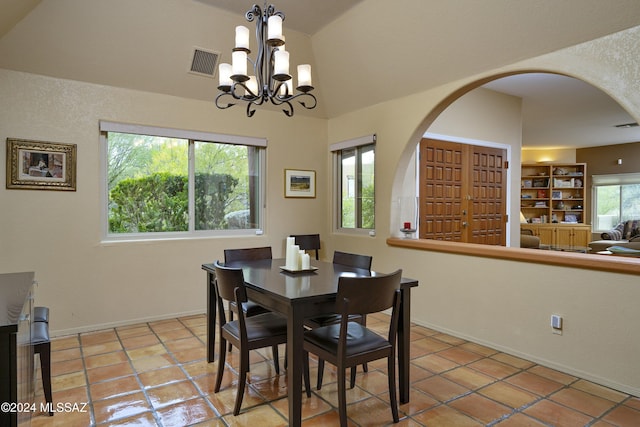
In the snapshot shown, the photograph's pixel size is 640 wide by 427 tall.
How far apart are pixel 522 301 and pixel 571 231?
264 inches

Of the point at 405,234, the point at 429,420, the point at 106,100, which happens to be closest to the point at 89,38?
the point at 106,100

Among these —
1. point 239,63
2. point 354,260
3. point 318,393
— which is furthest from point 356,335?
point 239,63

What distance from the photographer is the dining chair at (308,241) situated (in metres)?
4.73

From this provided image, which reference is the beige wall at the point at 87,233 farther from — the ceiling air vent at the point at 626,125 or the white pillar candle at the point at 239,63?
the ceiling air vent at the point at 626,125

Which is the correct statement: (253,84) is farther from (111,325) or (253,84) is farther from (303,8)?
(111,325)

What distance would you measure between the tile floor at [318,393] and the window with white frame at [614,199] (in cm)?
759

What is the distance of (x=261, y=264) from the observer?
9.87 ft

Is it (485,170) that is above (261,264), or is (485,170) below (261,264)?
above

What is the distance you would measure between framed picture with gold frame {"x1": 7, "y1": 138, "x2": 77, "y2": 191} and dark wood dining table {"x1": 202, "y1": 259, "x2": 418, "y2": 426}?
6.03 feet

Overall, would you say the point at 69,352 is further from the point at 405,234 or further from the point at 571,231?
the point at 571,231

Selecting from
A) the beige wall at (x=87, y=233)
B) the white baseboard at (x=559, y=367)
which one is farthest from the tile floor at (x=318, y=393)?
the beige wall at (x=87, y=233)

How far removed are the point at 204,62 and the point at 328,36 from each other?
129 centimetres

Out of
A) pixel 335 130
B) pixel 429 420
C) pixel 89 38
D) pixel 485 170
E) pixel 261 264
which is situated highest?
pixel 89 38

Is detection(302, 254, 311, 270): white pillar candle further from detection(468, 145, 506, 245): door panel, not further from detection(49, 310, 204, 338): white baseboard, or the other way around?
detection(468, 145, 506, 245): door panel
